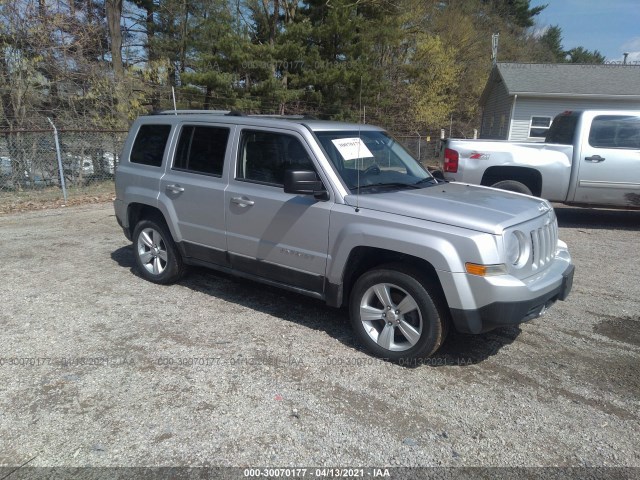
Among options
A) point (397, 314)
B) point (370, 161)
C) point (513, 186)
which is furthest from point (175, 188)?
point (513, 186)

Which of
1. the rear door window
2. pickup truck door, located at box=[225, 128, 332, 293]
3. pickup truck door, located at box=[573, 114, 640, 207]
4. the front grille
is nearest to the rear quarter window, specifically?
the rear door window

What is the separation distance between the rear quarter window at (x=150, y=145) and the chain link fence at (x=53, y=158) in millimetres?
6480

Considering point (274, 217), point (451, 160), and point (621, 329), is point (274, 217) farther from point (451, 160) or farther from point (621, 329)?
point (451, 160)

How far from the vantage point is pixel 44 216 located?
9.62 metres

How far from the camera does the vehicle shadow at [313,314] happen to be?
3855mm

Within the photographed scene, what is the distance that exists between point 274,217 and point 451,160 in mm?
4841

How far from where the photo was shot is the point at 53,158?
37.7 ft

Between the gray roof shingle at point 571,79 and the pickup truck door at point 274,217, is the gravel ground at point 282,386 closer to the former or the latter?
the pickup truck door at point 274,217

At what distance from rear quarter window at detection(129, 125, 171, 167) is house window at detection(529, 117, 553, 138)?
19947mm

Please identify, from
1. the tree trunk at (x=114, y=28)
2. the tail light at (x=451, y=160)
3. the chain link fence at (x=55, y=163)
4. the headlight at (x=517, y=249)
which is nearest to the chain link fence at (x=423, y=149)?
the chain link fence at (x=55, y=163)

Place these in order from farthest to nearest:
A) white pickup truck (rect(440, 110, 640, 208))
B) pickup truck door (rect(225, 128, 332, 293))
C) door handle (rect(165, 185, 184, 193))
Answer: white pickup truck (rect(440, 110, 640, 208)), door handle (rect(165, 185, 184, 193)), pickup truck door (rect(225, 128, 332, 293))

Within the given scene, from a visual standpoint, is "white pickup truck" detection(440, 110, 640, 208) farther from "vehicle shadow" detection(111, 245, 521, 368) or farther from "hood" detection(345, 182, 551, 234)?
"vehicle shadow" detection(111, 245, 521, 368)

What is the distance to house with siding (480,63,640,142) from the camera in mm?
19688

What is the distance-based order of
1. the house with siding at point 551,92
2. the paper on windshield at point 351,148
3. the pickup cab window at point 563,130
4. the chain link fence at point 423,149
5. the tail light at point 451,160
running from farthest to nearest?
1. the house with siding at point 551,92
2. the chain link fence at point 423,149
3. the pickup cab window at point 563,130
4. the tail light at point 451,160
5. the paper on windshield at point 351,148
